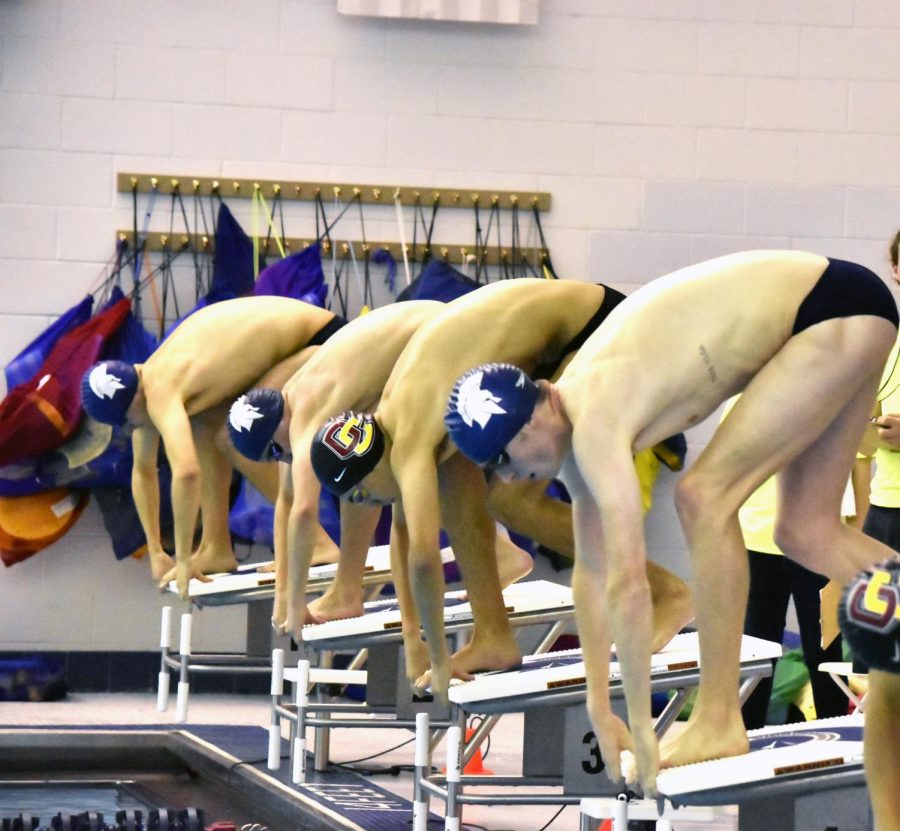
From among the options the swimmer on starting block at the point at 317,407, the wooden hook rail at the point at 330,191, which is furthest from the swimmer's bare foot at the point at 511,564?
the wooden hook rail at the point at 330,191

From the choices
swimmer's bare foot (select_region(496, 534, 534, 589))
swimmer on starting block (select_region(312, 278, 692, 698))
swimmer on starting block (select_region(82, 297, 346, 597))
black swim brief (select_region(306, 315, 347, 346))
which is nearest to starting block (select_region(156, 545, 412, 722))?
swimmer on starting block (select_region(82, 297, 346, 597))

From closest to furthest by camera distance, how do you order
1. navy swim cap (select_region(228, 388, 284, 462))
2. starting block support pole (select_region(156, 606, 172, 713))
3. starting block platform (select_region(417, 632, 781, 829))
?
starting block platform (select_region(417, 632, 781, 829)) < navy swim cap (select_region(228, 388, 284, 462)) < starting block support pole (select_region(156, 606, 172, 713))

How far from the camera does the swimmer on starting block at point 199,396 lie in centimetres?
652

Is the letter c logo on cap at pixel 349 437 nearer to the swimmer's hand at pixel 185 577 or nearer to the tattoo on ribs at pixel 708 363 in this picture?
the tattoo on ribs at pixel 708 363

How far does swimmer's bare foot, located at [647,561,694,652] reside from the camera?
4469mm

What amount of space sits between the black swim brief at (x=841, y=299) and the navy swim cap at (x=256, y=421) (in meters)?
2.48

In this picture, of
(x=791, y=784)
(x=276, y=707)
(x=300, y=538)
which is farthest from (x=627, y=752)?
(x=276, y=707)

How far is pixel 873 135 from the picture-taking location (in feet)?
27.9

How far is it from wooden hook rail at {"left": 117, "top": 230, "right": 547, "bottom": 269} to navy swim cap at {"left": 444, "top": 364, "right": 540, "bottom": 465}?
14.9ft

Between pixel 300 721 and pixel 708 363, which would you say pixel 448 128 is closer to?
pixel 300 721

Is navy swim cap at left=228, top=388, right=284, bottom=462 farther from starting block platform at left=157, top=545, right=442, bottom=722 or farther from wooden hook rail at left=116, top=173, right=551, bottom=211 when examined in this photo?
wooden hook rail at left=116, top=173, right=551, bottom=211

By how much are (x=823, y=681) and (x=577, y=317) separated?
6.24 ft

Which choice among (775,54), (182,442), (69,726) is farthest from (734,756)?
(775,54)

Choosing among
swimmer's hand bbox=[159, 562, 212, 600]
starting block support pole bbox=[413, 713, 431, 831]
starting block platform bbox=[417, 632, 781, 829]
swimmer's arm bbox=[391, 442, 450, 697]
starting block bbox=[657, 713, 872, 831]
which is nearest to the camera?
starting block bbox=[657, 713, 872, 831]
